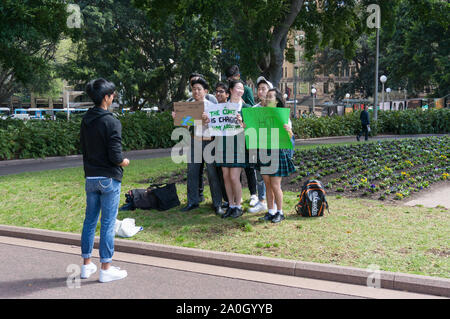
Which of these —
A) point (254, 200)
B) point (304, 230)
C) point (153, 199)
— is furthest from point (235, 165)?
point (153, 199)

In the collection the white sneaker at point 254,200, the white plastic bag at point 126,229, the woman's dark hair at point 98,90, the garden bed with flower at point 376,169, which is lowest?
the white plastic bag at point 126,229

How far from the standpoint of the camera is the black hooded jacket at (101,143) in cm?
497

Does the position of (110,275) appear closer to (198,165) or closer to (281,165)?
(281,165)

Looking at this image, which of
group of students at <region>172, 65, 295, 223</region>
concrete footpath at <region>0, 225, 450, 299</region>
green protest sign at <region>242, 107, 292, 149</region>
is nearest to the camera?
concrete footpath at <region>0, 225, 450, 299</region>

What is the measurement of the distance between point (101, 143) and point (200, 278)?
68.8 inches

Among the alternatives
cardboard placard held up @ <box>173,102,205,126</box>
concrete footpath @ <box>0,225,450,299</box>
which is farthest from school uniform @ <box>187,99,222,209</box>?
concrete footpath @ <box>0,225,450,299</box>

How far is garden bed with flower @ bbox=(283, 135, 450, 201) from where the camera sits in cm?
948

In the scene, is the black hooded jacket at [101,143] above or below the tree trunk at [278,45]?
below

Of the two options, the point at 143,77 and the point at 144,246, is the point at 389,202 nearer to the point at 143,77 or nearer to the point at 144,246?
the point at 144,246

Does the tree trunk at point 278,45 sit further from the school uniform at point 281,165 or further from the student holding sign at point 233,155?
the school uniform at point 281,165

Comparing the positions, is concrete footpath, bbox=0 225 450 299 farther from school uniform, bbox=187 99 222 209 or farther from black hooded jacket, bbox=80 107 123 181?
school uniform, bbox=187 99 222 209

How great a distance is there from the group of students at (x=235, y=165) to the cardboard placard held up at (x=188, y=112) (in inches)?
4.4

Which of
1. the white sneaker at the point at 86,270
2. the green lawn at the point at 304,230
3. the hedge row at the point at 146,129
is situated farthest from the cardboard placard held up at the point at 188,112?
the hedge row at the point at 146,129

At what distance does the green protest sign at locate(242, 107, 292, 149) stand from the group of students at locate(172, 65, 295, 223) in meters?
0.10
